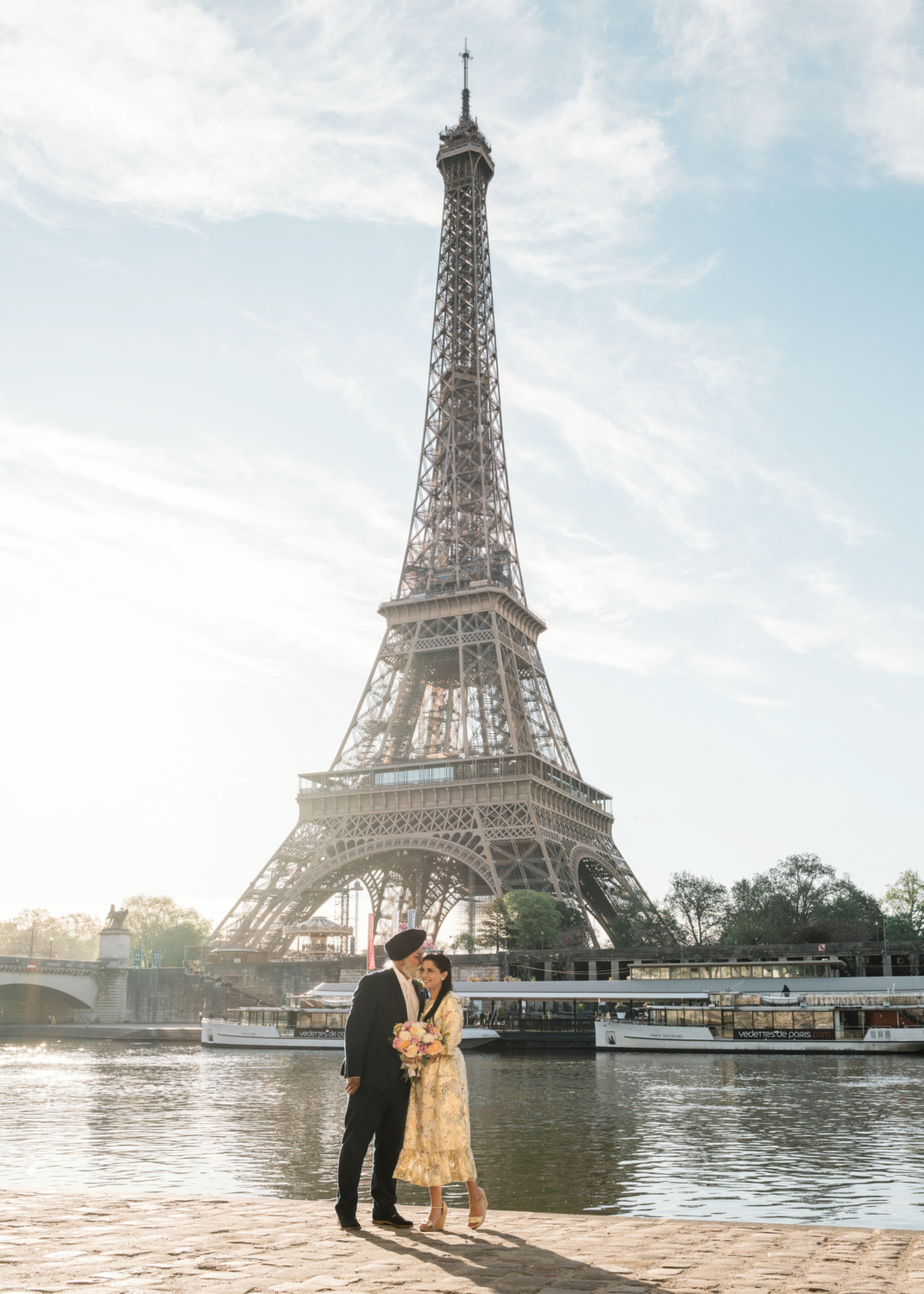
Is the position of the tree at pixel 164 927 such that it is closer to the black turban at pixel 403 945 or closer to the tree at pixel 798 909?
the tree at pixel 798 909

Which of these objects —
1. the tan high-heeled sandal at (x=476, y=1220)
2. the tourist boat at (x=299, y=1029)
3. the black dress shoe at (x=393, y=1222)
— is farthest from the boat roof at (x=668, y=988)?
the tan high-heeled sandal at (x=476, y=1220)

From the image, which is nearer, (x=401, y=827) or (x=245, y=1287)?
(x=245, y=1287)

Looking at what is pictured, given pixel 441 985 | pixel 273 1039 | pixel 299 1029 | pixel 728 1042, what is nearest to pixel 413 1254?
pixel 441 985

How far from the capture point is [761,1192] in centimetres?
1360

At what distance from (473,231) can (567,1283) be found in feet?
301

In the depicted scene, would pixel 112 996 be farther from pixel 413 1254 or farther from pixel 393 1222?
pixel 413 1254

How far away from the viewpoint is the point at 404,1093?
31.8ft

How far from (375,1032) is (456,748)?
67.0 meters

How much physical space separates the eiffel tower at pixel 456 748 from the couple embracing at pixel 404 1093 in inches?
2190

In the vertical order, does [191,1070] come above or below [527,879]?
below

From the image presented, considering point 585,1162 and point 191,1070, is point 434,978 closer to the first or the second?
point 585,1162

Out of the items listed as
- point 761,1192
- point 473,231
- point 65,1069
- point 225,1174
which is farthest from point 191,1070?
point 473,231

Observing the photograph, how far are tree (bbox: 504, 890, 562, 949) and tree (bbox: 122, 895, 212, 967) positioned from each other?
4745 centimetres

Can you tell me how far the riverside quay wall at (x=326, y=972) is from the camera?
62.2 meters
